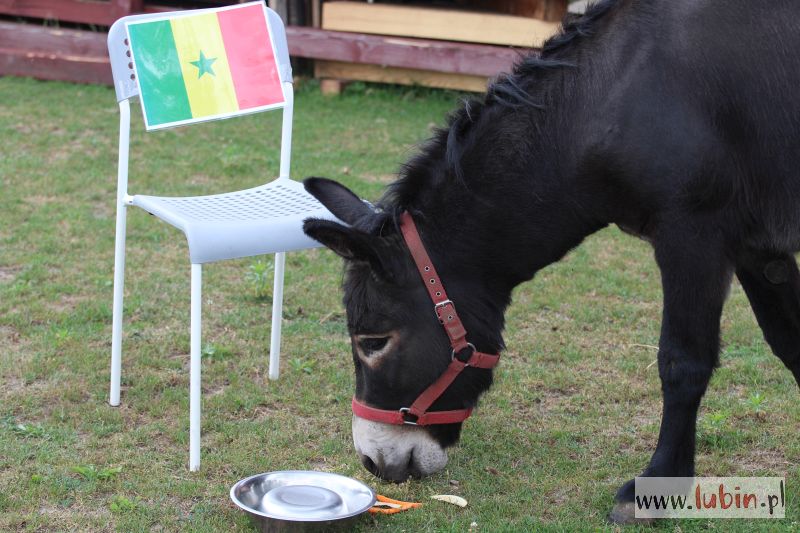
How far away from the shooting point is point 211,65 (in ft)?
12.2

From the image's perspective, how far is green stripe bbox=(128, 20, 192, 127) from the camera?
3.60 m

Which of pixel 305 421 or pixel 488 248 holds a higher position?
pixel 488 248

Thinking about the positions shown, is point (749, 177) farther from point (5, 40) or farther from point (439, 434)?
point (5, 40)

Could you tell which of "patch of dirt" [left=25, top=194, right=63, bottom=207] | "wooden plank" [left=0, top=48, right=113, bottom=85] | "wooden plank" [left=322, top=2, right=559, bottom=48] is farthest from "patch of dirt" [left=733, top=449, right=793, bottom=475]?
"wooden plank" [left=0, top=48, right=113, bottom=85]

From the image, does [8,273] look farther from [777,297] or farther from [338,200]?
[777,297]

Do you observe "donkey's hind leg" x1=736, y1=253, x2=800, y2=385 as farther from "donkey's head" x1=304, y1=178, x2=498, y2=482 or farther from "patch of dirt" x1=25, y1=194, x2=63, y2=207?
"patch of dirt" x1=25, y1=194, x2=63, y2=207

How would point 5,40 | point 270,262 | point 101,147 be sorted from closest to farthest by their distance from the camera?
point 270,262
point 101,147
point 5,40

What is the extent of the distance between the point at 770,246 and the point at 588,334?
66.6 inches

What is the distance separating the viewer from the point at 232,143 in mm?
7289

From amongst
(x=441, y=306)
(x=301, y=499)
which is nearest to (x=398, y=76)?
(x=441, y=306)

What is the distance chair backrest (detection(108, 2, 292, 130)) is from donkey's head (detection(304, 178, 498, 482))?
1.04 metres

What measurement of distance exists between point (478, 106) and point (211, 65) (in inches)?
49.5

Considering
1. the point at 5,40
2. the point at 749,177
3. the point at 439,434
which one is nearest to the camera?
the point at 749,177

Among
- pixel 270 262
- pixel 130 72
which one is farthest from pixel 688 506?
pixel 270 262
